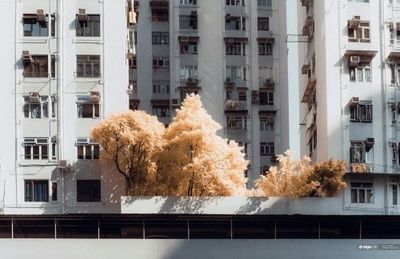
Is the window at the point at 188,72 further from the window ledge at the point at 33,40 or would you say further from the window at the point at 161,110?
the window ledge at the point at 33,40

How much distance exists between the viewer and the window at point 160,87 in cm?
5969

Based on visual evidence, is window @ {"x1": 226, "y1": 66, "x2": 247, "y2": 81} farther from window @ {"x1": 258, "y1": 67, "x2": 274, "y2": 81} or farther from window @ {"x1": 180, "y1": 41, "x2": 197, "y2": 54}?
window @ {"x1": 180, "y1": 41, "x2": 197, "y2": 54}

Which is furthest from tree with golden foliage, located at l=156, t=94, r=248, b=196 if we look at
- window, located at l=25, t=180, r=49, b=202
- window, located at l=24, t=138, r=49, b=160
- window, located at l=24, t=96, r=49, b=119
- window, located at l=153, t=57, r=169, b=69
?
window, located at l=153, t=57, r=169, b=69

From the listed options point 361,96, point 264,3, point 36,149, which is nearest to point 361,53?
point 361,96

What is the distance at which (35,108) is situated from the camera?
46.0 m

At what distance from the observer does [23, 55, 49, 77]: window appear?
152 ft

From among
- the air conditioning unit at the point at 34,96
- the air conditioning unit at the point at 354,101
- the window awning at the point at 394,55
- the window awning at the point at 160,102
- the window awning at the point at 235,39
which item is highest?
the window awning at the point at 235,39

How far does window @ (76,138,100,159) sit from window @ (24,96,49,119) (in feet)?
5.84

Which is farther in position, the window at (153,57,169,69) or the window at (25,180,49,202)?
the window at (153,57,169,69)

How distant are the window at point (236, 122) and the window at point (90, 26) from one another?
13155 millimetres

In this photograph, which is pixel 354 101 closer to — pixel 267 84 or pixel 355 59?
pixel 355 59

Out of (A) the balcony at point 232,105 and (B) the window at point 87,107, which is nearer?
(B) the window at point 87,107

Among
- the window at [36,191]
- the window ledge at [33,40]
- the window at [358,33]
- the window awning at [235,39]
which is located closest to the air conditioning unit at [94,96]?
the window ledge at [33,40]

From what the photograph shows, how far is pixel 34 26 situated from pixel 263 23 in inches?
650
